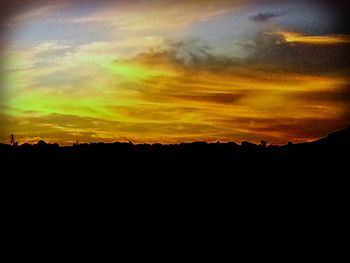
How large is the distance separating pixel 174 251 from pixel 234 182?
704 cm

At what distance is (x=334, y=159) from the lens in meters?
29.9

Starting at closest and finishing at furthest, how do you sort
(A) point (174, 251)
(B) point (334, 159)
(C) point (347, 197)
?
(A) point (174, 251) → (C) point (347, 197) → (B) point (334, 159)

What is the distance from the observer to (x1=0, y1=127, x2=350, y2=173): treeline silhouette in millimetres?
30498

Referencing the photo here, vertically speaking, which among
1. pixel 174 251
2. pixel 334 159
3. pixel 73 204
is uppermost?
pixel 334 159

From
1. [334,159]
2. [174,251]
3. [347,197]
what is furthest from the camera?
[334,159]

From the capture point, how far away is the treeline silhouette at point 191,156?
30498 mm

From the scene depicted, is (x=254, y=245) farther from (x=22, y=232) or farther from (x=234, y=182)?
(x=22, y=232)

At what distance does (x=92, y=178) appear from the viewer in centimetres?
3084

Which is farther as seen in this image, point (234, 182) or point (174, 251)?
point (234, 182)

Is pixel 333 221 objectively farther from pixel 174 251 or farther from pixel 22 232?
pixel 22 232

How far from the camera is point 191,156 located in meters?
33.4

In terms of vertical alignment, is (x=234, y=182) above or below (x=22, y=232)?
above

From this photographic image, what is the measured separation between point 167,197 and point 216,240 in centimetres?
444

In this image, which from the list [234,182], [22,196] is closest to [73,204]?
[22,196]
